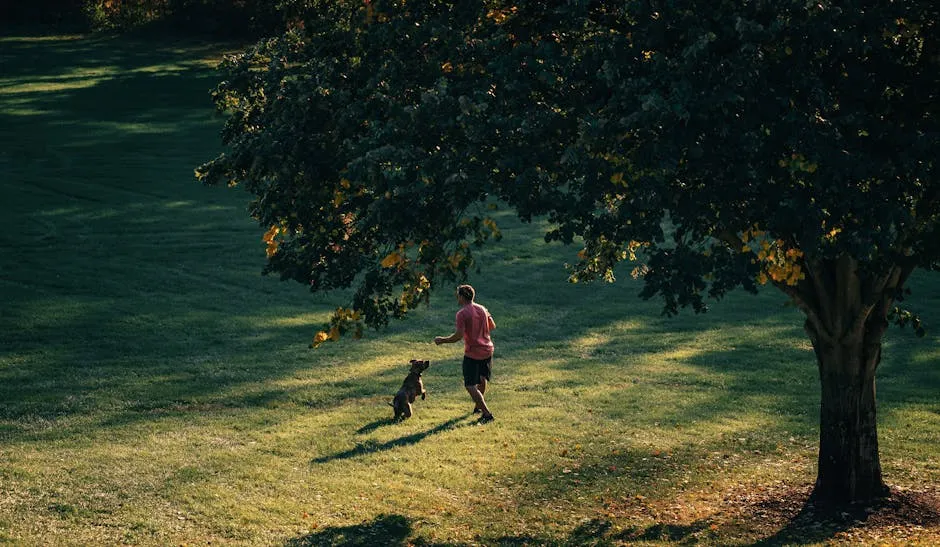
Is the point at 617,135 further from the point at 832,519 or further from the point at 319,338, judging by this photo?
the point at 832,519

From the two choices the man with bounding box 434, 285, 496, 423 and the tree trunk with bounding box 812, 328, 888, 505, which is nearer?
the tree trunk with bounding box 812, 328, 888, 505

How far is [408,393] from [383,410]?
942mm

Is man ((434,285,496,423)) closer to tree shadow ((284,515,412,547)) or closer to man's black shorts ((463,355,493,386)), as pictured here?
man's black shorts ((463,355,493,386))

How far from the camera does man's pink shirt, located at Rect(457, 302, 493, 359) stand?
15945mm

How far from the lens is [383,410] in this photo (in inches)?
683

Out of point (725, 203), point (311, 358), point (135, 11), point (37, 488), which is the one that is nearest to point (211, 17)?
point (135, 11)

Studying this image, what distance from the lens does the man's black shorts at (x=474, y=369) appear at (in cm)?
1619

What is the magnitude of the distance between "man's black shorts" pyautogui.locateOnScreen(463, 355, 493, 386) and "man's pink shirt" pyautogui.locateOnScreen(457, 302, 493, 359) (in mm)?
93

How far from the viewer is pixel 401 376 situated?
19.9 m

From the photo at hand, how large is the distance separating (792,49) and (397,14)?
13.5ft

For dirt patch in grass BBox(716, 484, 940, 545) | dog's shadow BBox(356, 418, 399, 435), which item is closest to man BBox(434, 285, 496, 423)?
dog's shadow BBox(356, 418, 399, 435)

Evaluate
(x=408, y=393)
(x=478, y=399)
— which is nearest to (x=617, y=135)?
(x=478, y=399)

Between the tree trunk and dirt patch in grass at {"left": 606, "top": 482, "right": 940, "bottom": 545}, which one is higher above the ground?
the tree trunk

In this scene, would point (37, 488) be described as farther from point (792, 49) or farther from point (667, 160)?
point (792, 49)
